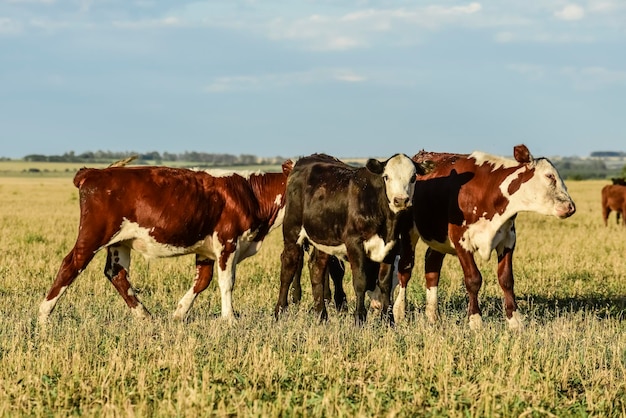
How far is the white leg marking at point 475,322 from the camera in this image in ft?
31.8

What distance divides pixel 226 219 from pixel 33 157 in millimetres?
150639

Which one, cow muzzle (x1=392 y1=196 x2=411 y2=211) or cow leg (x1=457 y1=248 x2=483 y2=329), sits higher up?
cow muzzle (x1=392 y1=196 x2=411 y2=211)

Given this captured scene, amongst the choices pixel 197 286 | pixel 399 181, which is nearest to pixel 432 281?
pixel 399 181

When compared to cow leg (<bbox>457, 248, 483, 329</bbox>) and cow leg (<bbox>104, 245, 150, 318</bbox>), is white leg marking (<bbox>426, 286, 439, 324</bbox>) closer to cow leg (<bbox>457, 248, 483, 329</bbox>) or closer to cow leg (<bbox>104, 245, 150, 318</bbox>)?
cow leg (<bbox>457, 248, 483, 329</bbox>)

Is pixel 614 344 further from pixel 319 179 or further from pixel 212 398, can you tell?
pixel 212 398

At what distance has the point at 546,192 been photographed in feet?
33.3

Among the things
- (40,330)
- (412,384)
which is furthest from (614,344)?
(40,330)

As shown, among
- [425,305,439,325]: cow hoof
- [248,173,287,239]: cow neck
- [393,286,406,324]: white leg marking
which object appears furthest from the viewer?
[393,286,406,324]: white leg marking

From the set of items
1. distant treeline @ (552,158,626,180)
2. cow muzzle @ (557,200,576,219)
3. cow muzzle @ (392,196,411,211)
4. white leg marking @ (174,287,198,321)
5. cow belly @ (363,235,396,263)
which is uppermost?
cow muzzle @ (392,196,411,211)

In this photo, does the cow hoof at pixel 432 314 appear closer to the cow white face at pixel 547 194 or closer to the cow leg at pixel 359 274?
the cow leg at pixel 359 274

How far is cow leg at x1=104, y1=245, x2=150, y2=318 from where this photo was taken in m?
10.6

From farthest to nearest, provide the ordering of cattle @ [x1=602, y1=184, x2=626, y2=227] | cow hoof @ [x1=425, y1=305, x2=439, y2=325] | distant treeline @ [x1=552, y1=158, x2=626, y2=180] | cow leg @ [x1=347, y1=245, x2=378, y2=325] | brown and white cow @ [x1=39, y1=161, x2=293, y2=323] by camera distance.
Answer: distant treeline @ [x1=552, y1=158, x2=626, y2=180], cattle @ [x1=602, y1=184, x2=626, y2=227], cow hoof @ [x1=425, y1=305, x2=439, y2=325], brown and white cow @ [x1=39, y1=161, x2=293, y2=323], cow leg @ [x1=347, y1=245, x2=378, y2=325]

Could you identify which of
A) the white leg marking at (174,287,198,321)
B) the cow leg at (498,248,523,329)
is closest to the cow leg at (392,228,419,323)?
the cow leg at (498,248,523,329)

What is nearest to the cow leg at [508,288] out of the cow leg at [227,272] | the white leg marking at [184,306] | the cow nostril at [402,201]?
the cow nostril at [402,201]
